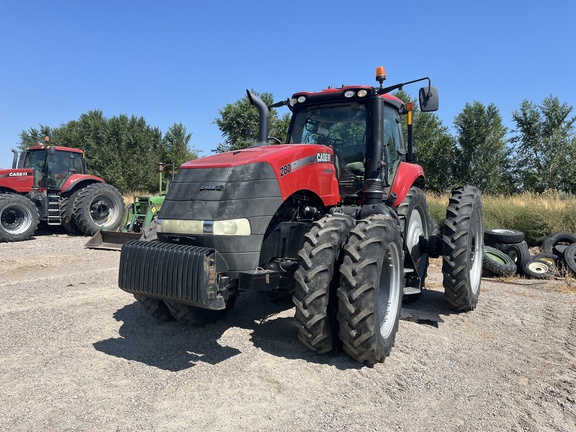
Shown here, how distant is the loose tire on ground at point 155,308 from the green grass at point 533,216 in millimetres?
9711

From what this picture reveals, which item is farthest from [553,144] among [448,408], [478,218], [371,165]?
[448,408]

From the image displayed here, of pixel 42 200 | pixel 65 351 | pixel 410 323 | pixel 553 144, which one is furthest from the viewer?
pixel 553 144

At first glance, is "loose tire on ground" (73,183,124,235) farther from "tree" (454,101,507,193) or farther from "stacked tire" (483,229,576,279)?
"tree" (454,101,507,193)

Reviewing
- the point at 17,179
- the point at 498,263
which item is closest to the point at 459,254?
the point at 498,263

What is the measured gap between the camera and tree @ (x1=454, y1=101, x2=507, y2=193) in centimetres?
2519

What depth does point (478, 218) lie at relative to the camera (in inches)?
232

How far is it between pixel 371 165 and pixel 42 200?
1091cm

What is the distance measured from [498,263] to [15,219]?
37.6 feet

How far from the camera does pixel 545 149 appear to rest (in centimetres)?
2362

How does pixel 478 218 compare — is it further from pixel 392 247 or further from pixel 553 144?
pixel 553 144

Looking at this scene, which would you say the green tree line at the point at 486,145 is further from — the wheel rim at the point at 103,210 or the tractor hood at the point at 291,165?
the tractor hood at the point at 291,165

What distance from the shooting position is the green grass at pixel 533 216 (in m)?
11.3

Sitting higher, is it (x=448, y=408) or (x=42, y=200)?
(x=42, y=200)

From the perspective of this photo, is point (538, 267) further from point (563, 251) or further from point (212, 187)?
point (212, 187)
